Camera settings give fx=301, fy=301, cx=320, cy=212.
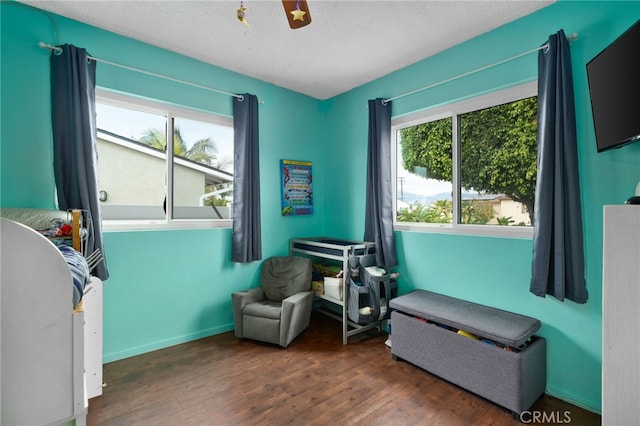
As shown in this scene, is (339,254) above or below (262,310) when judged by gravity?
above

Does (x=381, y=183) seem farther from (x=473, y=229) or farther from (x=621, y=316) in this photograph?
(x=621, y=316)

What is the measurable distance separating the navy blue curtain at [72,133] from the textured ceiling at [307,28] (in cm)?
25

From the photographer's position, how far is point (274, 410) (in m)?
1.82

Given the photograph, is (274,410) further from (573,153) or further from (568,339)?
(573,153)

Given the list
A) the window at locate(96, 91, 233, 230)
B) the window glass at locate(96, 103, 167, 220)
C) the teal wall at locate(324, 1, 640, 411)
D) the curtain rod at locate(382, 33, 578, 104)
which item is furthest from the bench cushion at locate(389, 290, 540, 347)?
the window glass at locate(96, 103, 167, 220)

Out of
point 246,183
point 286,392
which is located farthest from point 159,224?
point 286,392

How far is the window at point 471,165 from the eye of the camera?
7.30ft

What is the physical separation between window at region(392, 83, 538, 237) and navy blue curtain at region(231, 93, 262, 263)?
56.0 inches

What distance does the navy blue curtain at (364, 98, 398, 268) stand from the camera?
2.86 m

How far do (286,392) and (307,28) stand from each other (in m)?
2.58

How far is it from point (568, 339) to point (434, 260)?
101 cm

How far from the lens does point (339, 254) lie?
9.31 ft

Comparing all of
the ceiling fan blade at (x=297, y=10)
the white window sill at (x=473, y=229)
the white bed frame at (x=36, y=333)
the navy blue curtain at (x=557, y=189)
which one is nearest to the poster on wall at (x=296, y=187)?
the white window sill at (x=473, y=229)

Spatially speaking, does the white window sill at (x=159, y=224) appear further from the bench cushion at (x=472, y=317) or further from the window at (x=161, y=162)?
the bench cushion at (x=472, y=317)
